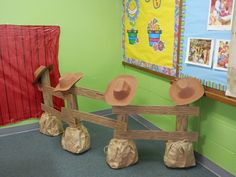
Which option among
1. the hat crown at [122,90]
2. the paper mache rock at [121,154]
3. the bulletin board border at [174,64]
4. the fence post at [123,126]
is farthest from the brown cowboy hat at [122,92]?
the bulletin board border at [174,64]

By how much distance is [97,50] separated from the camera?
10.1 feet

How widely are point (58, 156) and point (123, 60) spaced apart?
153 cm

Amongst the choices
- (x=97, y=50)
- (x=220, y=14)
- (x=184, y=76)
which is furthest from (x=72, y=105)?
(x=220, y=14)

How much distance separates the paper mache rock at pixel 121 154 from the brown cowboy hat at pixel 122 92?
0.34 meters

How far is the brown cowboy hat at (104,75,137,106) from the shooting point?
202 centimetres

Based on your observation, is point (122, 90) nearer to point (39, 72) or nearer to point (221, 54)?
point (221, 54)

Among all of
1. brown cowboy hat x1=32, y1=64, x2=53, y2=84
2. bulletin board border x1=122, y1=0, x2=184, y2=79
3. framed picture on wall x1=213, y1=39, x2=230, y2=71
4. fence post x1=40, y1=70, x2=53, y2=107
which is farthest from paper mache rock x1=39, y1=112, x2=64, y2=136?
framed picture on wall x1=213, y1=39, x2=230, y2=71

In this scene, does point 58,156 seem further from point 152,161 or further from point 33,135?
point 152,161

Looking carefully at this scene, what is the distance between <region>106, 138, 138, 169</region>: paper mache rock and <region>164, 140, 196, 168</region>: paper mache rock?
308 mm

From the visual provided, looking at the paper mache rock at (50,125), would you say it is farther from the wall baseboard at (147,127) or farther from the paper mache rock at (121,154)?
the paper mache rock at (121,154)

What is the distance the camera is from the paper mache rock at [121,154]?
206 centimetres

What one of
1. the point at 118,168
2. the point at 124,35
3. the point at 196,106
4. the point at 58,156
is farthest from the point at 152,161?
the point at 124,35

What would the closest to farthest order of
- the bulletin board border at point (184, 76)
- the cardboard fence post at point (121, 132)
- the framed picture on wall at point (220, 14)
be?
the framed picture on wall at point (220, 14), the bulletin board border at point (184, 76), the cardboard fence post at point (121, 132)

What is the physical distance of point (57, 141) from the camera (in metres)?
2.62
